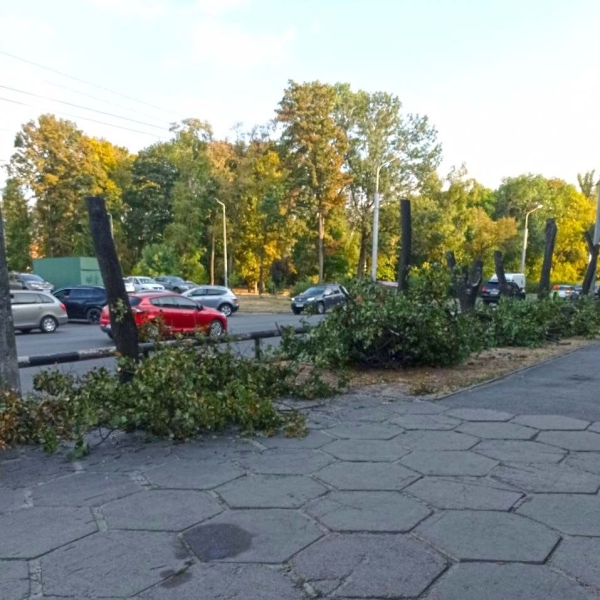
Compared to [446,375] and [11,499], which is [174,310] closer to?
[446,375]

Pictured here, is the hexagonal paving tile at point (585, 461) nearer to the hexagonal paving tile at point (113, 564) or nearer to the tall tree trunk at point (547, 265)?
the hexagonal paving tile at point (113, 564)

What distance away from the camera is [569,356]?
431 inches

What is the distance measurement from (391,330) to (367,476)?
13.8 feet

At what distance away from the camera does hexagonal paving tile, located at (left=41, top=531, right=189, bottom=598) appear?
9.15 ft

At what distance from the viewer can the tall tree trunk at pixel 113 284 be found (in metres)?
5.60

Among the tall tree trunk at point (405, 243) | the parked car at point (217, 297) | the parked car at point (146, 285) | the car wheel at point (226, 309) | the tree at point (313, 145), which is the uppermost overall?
the tree at point (313, 145)

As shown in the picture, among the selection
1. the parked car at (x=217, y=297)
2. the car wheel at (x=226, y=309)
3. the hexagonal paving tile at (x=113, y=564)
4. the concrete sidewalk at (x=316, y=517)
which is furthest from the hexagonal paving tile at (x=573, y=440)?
the car wheel at (x=226, y=309)

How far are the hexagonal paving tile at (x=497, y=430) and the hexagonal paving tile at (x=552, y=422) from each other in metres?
0.17

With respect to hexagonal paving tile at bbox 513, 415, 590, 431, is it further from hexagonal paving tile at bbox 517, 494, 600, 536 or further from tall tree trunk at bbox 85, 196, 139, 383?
tall tree trunk at bbox 85, 196, 139, 383

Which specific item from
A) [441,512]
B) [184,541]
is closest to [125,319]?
[184,541]

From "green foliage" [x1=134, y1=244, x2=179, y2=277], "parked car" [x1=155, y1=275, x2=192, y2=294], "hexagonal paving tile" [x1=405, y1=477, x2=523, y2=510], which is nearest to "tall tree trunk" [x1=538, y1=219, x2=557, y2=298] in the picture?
"hexagonal paving tile" [x1=405, y1=477, x2=523, y2=510]

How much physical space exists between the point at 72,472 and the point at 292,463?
1613 millimetres

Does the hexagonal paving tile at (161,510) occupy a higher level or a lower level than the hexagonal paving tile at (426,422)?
higher

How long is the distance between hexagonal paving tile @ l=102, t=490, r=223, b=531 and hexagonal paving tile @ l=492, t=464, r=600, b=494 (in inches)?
81.7
